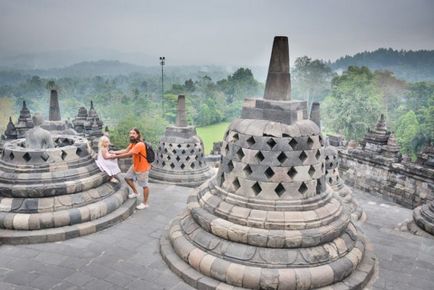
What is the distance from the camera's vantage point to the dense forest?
4031cm

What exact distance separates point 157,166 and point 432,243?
8.72 meters

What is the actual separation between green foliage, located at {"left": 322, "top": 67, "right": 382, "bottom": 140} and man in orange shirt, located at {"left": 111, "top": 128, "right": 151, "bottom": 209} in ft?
114

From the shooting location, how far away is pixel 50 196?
5.93m

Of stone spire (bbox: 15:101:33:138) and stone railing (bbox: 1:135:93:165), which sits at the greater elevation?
stone railing (bbox: 1:135:93:165)

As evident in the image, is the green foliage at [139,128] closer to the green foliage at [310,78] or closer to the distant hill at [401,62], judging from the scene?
the green foliage at [310,78]

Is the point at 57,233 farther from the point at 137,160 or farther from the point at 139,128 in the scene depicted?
the point at 139,128

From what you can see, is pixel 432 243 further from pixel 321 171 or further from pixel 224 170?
pixel 224 170

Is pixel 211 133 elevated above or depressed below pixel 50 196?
below

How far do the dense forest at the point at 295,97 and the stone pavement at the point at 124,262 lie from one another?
21.5 meters

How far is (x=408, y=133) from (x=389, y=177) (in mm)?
25690

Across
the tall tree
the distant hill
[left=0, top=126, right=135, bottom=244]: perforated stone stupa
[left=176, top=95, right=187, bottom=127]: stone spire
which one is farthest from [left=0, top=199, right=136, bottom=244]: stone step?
the distant hill

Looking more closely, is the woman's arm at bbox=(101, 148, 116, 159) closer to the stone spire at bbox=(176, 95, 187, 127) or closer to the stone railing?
the stone railing

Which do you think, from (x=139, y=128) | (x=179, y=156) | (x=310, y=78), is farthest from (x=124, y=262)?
(x=310, y=78)

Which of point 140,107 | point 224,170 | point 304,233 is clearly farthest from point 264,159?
point 140,107
